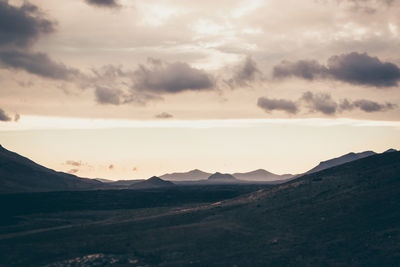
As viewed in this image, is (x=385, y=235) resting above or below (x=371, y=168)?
below

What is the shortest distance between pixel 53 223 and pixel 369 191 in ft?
168

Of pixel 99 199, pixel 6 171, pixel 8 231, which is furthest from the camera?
pixel 6 171

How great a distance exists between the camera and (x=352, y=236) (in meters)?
43.6

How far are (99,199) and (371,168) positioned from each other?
256ft

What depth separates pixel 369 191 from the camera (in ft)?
191

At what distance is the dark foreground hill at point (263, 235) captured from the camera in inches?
1580

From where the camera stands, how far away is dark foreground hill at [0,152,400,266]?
40125 mm

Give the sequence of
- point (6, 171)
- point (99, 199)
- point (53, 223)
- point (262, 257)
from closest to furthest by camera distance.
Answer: point (262, 257), point (53, 223), point (99, 199), point (6, 171)

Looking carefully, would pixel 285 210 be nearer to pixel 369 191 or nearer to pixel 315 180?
pixel 369 191

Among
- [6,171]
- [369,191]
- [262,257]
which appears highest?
[6,171]

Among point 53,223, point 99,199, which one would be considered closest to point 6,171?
point 99,199

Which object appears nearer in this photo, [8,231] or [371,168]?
[8,231]

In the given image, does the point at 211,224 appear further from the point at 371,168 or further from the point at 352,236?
the point at 371,168

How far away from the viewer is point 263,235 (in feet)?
157
